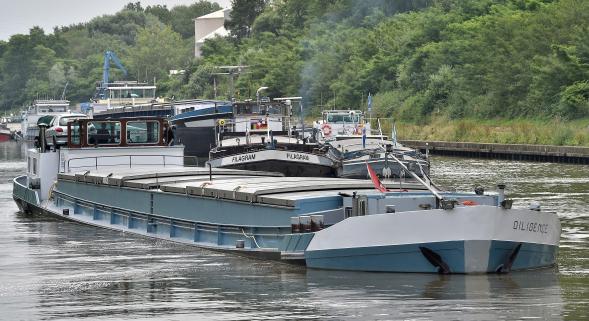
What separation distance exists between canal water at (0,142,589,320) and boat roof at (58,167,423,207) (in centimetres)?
122

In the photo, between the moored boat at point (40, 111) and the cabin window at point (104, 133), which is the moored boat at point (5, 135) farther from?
the cabin window at point (104, 133)

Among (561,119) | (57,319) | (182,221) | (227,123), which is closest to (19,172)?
(227,123)

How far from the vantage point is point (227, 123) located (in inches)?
2544

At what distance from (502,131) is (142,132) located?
3868cm

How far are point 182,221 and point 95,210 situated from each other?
561 cm

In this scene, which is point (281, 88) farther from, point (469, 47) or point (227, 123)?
point (227, 123)

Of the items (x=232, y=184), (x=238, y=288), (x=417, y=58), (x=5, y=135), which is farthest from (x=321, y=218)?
(x=5, y=135)

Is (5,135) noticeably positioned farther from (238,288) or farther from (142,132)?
(238,288)

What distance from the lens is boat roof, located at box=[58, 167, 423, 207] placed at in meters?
27.7

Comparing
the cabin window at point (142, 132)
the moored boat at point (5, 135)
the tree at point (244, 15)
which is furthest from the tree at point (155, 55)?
the cabin window at point (142, 132)

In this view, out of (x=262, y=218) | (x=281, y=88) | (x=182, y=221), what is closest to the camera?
(x=262, y=218)

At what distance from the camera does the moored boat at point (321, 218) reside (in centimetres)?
2381

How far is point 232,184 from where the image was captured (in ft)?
102

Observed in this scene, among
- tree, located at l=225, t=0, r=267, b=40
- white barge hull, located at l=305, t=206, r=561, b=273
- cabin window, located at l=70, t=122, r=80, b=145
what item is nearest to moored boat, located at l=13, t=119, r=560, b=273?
white barge hull, located at l=305, t=206, r=561, b=273
